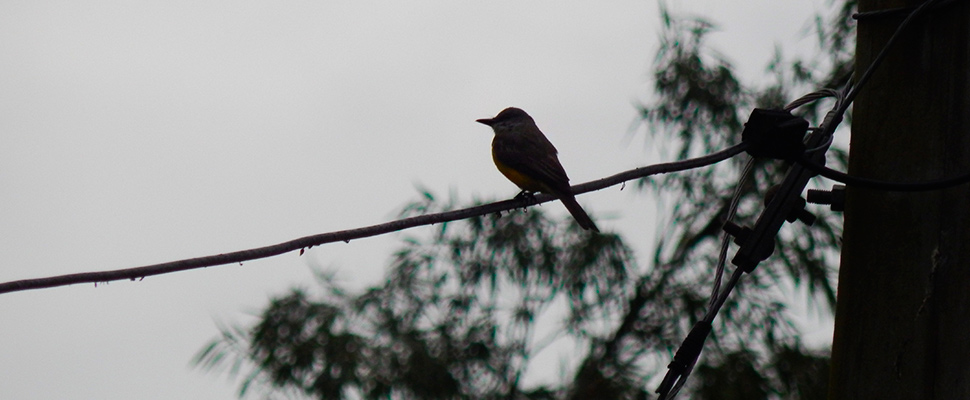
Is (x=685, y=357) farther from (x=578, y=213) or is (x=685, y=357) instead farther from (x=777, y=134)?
(x=578, y=213)

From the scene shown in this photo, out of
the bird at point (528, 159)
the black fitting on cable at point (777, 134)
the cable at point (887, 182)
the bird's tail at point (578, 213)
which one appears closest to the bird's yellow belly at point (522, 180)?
the bird at point (528, 159)

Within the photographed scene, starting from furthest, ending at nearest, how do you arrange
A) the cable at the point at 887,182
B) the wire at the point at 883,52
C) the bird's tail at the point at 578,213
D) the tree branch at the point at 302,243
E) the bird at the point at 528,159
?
the bird at the point at 528,159
the bird's tail at the point at 578,213
the wire at the point at 883,52
the cable at the point at 887,182
the tree branch at the point at 302,243

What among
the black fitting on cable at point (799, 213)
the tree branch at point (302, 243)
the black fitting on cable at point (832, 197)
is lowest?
the tree branch at point (302, 243)

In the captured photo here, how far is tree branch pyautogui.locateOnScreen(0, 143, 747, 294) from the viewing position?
7.96ft

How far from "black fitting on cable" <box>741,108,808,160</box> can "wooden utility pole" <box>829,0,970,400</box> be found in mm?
191

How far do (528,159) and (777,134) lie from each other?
121 inches

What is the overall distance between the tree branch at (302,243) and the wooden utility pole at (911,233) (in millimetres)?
461

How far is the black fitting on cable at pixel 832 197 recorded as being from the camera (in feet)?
11.7

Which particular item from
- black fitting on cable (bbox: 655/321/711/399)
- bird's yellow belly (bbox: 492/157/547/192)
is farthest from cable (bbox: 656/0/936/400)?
bird's yellow belly (bbox: 492/157/547/192)

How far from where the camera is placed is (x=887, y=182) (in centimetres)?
327

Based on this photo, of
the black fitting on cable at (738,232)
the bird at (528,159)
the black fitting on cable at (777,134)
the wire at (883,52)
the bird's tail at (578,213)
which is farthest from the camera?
the bird at (528,159)

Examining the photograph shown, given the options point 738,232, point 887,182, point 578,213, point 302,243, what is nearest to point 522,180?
point 578,213

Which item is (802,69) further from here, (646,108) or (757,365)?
(757,365)

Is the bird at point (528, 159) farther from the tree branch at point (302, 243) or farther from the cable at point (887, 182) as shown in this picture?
the cable at point (887, 182)
